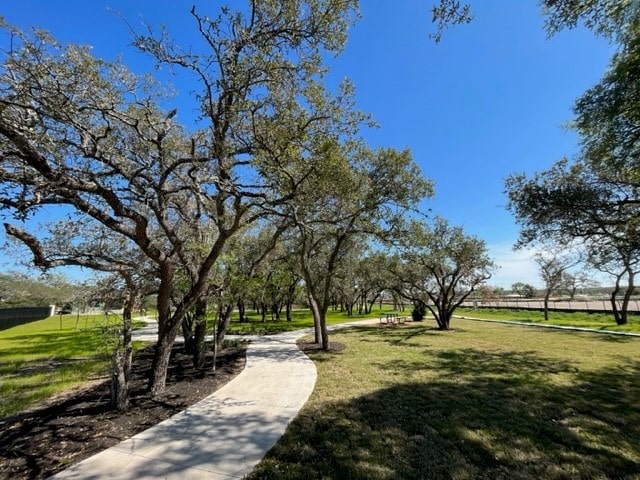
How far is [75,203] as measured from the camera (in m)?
4.02

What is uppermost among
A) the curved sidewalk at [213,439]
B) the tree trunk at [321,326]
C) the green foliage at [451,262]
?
the green foliage at [451,262]

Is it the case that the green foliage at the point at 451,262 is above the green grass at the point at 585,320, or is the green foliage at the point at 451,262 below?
above

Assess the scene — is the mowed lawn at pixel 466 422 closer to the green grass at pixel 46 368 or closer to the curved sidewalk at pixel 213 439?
the curved sidewalk at pixel 213 439

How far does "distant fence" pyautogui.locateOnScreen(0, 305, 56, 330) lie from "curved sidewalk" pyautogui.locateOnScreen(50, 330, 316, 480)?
36.0 m

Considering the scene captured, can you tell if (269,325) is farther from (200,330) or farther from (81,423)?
(81,423)

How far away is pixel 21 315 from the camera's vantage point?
35.6 metres

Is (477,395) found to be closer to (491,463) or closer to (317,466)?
(491,463)

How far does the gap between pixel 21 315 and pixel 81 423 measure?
4495 centimetres

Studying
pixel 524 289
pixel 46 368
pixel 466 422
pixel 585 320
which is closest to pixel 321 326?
pixel 466 422

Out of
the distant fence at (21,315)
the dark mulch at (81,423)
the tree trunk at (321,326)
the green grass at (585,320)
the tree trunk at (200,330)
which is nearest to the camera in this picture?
the dark mulch at (81,423)

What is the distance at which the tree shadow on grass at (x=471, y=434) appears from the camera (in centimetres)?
315

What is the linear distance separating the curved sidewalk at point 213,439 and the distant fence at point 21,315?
118 feet

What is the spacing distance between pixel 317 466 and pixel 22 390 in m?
7.14

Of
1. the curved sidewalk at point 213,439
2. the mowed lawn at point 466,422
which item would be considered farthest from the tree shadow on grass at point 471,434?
the curved sidewalk at point 213,439
